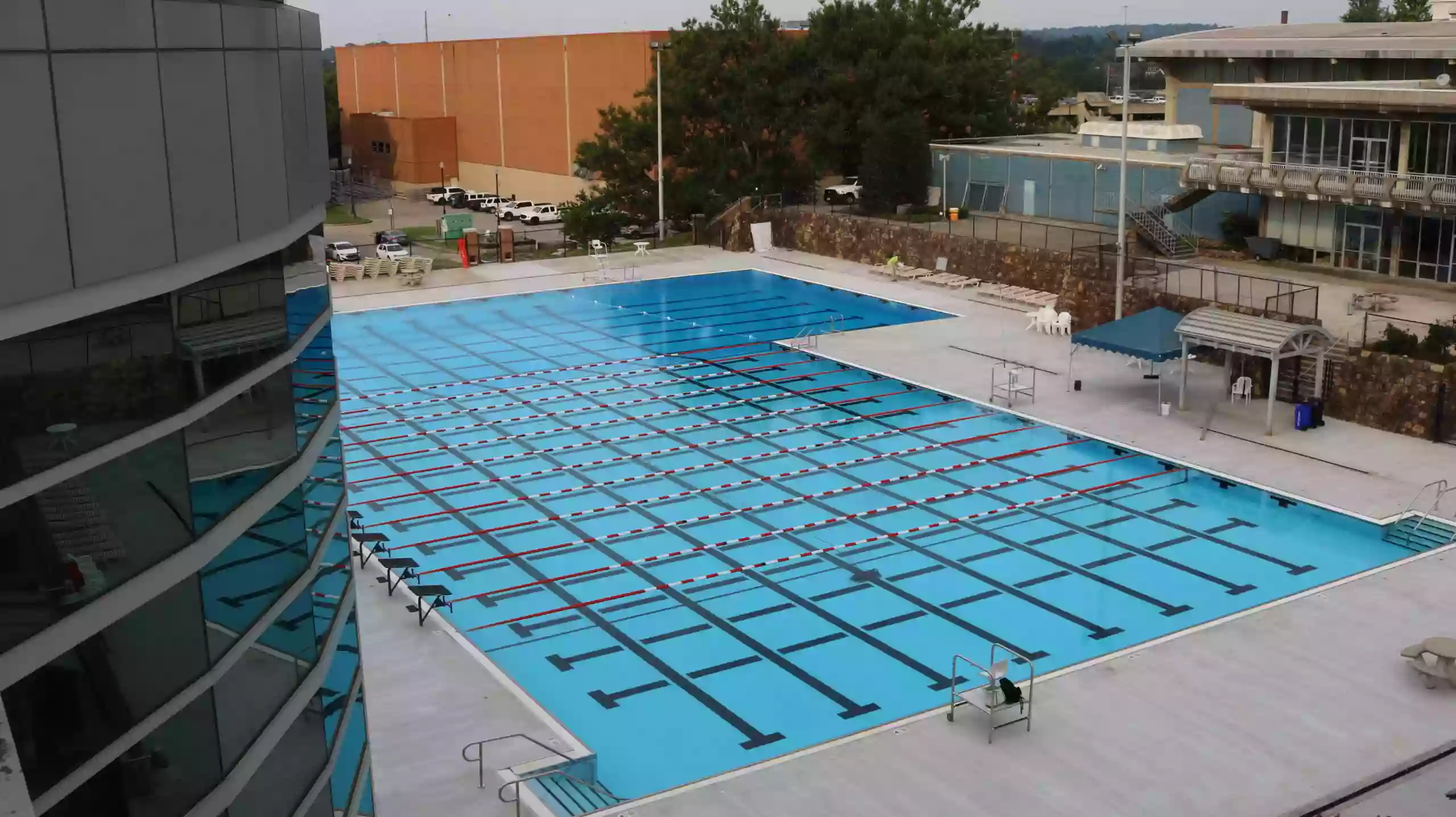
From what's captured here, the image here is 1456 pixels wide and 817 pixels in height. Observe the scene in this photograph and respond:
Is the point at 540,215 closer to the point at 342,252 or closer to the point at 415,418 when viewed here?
the point at 342,252

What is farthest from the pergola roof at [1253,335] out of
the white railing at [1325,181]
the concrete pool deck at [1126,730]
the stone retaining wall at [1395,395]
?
the white railing at [1325,181]

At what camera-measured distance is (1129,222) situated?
3738 cm

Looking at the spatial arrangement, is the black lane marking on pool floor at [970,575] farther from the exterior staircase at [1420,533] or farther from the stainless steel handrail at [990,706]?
the exterior staircase at [1420,533]

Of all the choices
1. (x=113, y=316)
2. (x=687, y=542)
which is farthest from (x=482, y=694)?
(x=113, y=316)

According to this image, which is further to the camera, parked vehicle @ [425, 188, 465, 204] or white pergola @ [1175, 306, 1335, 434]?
parked vehicle @ [425, 188, 465, 204]

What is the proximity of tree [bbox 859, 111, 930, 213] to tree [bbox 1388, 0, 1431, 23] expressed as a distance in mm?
50416

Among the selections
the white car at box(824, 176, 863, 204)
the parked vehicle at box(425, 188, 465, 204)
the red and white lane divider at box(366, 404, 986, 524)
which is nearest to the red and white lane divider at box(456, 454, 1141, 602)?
the red and white lane divider at box(366, 404, 986, 524)

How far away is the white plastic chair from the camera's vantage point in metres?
24.3

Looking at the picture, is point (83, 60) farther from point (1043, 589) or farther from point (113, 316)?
point (1043, 589)

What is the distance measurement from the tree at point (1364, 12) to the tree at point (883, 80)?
302 feet

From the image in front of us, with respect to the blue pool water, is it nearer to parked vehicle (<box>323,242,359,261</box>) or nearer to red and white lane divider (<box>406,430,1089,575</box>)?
red and white lane divider (<box>406,430,1089,575</box>)

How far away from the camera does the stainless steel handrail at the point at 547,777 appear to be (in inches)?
468

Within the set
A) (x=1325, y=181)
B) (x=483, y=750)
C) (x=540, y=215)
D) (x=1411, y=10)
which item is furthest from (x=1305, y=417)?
(x=1411, y=10)

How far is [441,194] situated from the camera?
6850 cm
